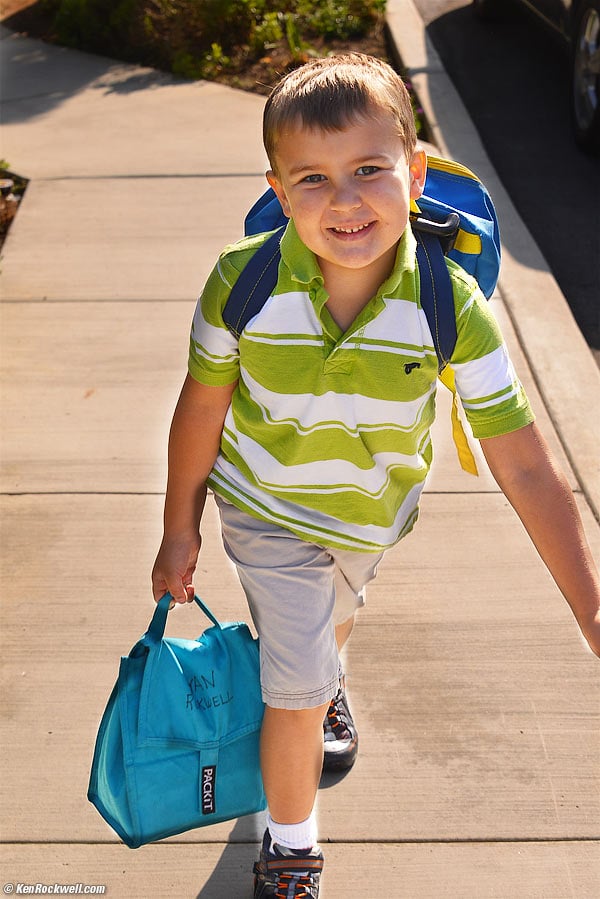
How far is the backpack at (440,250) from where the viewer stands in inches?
81.8

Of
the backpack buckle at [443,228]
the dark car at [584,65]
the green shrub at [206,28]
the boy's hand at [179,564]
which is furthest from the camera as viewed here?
the green shrub at [206,28]

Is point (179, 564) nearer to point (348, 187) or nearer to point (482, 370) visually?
point (482, 370)

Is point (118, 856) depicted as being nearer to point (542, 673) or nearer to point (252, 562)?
point (252, 562)

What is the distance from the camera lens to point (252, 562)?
2.28 metres

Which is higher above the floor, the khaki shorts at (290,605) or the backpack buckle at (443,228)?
the backpack buckle at (443,228)

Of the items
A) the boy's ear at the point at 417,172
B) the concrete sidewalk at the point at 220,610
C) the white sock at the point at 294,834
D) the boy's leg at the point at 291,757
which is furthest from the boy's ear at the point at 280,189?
the concrete sidewalk at the point at 220,610

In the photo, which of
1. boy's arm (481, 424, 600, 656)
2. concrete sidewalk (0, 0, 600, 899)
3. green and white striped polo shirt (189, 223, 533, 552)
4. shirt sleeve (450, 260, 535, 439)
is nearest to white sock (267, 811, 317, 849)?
concrete sidewalk (0, 0, 600, 899)

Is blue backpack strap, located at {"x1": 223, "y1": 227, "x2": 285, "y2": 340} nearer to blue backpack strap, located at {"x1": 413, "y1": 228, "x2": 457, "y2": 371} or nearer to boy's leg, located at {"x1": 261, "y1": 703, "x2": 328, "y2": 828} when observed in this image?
blue backpack strap, located at {"x1": 413, "y1": 228, "x2": 457, "y2": 371}

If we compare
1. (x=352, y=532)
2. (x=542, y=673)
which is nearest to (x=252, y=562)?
(x=352, y=532)

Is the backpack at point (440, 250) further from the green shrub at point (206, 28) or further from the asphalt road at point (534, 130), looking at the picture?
the green shrub at point (206, 28)

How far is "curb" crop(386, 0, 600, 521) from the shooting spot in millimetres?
4027

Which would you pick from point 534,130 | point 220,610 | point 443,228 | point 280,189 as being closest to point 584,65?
point 534,130

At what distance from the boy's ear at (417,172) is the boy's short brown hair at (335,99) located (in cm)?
4

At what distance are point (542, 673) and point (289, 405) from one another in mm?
1380
